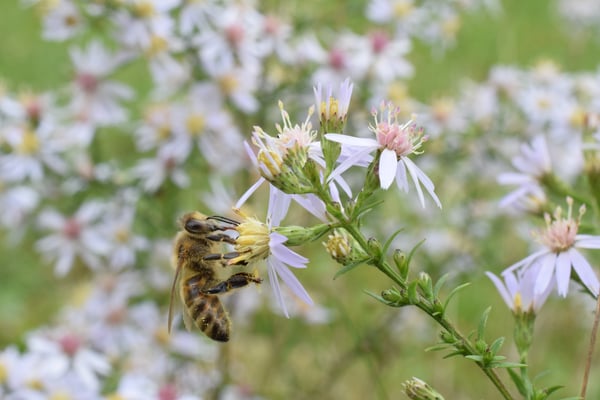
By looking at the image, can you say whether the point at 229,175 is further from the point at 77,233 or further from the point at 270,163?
the point at 270,163

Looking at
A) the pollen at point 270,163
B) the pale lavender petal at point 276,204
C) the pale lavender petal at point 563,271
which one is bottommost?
the pale lavender petal at point 563,271

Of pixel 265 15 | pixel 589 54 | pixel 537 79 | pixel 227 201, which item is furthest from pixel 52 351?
pixel 589 54

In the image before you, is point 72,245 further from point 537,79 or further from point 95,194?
point 537,79

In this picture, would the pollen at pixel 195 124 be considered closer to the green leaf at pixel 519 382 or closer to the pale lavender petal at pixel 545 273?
the pale lavender petal at pixel 545 273

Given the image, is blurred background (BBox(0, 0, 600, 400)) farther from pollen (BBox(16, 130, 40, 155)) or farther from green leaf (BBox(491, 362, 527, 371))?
green leaf (BBox(491, 362, 527, 371))

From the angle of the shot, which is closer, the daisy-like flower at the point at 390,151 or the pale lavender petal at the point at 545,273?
the daisy-like flower at the point at 390,151

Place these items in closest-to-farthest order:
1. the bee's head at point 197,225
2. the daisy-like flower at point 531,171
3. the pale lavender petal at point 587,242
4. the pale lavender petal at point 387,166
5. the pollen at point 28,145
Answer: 1. the pale lavender petal at point 387,166
2. the pale lavender petal at point 587,242
3. the bee's head at point 197,225
4. the daisy-like flower at point 531,171
5. the pollen at point 28,145

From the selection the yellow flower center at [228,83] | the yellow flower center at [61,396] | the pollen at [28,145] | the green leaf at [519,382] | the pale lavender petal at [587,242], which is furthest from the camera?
the yellow flower center at [228,83]

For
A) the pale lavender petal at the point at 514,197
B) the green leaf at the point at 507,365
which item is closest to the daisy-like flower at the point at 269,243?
the green leaf at the point at 507,365
